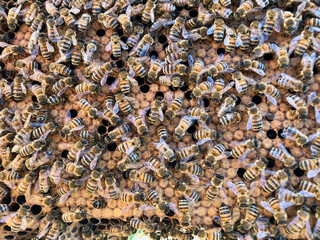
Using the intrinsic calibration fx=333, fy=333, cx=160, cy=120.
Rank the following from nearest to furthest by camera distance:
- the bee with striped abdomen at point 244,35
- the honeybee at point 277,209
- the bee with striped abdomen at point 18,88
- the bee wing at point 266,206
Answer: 1. the honeybee at point 277,209
2. the bee wing at point 266,206
3. the bee with striped abdomen at point 244,35
4. the bee with striped abdomen at point 18,88

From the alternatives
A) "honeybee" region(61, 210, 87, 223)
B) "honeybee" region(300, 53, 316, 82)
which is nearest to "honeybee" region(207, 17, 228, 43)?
"honeybee" region(300, 53, 316, 82)

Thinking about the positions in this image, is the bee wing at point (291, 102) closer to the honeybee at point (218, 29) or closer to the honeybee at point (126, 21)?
the honeybee at point (218, 29)

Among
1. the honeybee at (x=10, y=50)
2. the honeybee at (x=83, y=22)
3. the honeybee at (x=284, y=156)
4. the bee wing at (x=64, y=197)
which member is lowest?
the bee wing at (x=64, y=197)

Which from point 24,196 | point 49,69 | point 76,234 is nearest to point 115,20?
point 49,69

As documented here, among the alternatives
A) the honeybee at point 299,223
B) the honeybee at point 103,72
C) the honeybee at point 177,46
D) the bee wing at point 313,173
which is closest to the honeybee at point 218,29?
the honeybee at point 177,46

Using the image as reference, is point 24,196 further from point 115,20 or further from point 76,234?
point 115,20

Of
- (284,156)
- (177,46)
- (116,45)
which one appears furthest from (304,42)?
(116,45)

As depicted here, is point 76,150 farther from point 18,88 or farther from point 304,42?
point 304,42
